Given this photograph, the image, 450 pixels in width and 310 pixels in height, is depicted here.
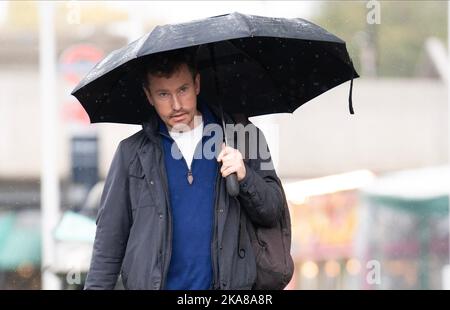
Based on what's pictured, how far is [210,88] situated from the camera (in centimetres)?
417

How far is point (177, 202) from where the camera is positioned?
12.3 ft

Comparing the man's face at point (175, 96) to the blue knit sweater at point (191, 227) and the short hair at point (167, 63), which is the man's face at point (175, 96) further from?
the blue knit sweater at point (191, 227)

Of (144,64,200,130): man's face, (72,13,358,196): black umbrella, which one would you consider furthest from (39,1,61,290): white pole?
(144,64,200,130): man's face

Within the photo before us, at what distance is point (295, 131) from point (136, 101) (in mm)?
16450

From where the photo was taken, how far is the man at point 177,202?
3.69 m

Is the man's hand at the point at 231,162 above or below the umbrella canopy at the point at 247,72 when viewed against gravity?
below

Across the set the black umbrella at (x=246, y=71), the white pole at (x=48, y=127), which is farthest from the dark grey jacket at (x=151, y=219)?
the white pole at (x=48, y=127)

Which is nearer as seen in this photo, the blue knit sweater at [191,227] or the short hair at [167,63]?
the blue knit sweater at [191,227]

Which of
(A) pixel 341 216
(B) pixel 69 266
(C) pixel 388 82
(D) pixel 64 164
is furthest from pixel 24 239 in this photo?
(C) pixel 388 82

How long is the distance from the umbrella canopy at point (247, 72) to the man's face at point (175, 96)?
0.14 meters

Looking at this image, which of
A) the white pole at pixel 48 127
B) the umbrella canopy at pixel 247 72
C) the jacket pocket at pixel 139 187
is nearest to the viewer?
the jacket pocket at pixel 139 187

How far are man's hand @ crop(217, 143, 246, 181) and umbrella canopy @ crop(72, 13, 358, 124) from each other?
41 cm

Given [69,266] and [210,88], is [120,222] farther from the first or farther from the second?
[69,266]

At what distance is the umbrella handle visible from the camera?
11.9 ft
